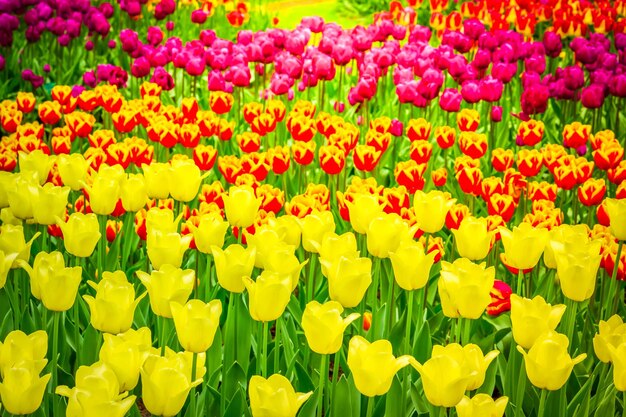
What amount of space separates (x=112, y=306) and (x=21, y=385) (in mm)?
356

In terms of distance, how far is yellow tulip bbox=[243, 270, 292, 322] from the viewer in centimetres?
204

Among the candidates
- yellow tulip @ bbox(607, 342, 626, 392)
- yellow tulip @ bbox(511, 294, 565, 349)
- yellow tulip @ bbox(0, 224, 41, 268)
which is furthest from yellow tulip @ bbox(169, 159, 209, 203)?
yellow tulip @ bbox(607, 342, 626, 392)

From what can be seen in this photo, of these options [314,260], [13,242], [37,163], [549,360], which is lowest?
[314,260]

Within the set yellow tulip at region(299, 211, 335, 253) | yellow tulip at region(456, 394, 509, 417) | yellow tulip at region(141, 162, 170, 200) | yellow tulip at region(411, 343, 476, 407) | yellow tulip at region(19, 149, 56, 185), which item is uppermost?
yellow tulip at region(411, 343, 476, 407)

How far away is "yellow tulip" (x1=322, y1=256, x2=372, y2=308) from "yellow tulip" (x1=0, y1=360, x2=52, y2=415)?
2.57 ft

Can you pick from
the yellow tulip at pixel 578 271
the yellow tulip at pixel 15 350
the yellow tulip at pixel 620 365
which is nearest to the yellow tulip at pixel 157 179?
the yellow tulip at pixel 15 350

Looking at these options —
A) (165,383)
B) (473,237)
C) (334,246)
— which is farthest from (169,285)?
(473,237)

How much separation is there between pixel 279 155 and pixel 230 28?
16.5ft

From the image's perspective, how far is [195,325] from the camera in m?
1.92

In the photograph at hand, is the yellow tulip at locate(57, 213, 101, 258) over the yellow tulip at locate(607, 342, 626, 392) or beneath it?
beneath

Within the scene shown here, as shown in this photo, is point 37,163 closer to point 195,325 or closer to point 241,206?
point 241,206

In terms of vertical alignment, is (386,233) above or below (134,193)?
above

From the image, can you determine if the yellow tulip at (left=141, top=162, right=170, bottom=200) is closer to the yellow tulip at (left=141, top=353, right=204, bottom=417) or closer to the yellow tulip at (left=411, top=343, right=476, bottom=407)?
the yellow tulip at (left=141, top=353, right=204, bottom=417)

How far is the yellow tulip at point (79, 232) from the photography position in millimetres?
2475
